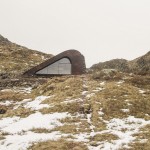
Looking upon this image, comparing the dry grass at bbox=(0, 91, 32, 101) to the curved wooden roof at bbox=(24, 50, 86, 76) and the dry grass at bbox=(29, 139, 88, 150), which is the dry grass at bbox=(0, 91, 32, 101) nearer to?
the dry grass at bbox=(29, 139, 88, 150)

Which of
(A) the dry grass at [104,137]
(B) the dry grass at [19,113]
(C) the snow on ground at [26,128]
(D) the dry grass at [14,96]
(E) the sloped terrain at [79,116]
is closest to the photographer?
(E) the sloped terrain at [79,116]

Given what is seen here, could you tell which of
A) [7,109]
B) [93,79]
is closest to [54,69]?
[93,79]

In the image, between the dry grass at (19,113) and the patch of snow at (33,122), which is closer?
the patch of snow at (33,122)

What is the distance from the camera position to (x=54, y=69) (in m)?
68.4

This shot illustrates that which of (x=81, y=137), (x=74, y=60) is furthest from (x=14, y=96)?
(x=74, y=60)

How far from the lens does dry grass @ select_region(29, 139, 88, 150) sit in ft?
79.2

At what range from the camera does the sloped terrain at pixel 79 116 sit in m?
25.6

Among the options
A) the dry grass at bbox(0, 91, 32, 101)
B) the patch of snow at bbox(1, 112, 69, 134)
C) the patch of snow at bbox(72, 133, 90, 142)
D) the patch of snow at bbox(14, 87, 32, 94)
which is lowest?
the patch of snow at bbox(72, 133, 90, 142)

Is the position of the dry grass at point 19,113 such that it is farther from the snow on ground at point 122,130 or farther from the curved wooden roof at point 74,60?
the curved wooden roof at point 74,60

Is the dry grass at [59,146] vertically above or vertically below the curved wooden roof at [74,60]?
below

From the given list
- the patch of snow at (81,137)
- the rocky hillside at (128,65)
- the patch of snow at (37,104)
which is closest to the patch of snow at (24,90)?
the patch of snow at (37,104)

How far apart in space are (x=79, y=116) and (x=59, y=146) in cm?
851

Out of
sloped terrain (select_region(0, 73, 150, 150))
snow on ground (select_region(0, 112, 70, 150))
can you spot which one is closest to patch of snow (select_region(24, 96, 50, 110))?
sloped terrain (select_region(0, 73, 150, 150))

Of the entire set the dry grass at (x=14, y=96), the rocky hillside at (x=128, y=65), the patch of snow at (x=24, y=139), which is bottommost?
the patch of snow at (x=24, y=139)
